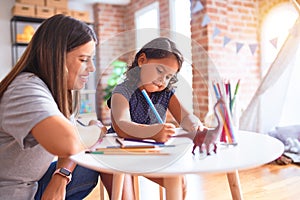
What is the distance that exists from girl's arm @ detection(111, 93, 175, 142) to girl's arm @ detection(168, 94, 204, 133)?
54 millimetres

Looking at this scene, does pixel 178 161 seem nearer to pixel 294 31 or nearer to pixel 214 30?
pixel 294 31

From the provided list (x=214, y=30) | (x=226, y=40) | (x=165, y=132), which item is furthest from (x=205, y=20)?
(x=165, y=132)

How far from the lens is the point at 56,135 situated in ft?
1.78

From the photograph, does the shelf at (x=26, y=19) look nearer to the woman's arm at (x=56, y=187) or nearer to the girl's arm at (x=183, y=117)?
the woman's arm at (x=56, y=187)

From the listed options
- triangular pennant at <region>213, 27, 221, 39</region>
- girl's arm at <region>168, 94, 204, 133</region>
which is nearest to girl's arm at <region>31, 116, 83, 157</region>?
girl's arm at <region>168, 94, 204, 133</region>

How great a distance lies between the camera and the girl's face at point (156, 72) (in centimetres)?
57

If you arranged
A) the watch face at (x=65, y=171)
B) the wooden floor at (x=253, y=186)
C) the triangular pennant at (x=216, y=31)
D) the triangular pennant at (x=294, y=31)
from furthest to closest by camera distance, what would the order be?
the triangular pennant at (x=216, y=31)
the triangular pennant at (x=294, y=31)
the wooden floor at (x=253, y=186)
the watch face at (x=65, y=171)

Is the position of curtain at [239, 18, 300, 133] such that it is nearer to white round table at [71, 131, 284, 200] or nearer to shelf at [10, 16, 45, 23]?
white round table at [71, 131, 284, 200]

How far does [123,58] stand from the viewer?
618mm

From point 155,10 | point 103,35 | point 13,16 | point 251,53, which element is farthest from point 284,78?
point 13,16

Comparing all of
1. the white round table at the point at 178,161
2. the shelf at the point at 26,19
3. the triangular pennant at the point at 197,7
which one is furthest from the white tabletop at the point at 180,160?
the shelf at the point at 26,19

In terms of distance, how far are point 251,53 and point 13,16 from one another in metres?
2.93

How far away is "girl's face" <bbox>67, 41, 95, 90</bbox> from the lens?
706 mm

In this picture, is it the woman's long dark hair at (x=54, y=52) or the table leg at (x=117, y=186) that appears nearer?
the woman's long dark hair at (x=54, y=52)
